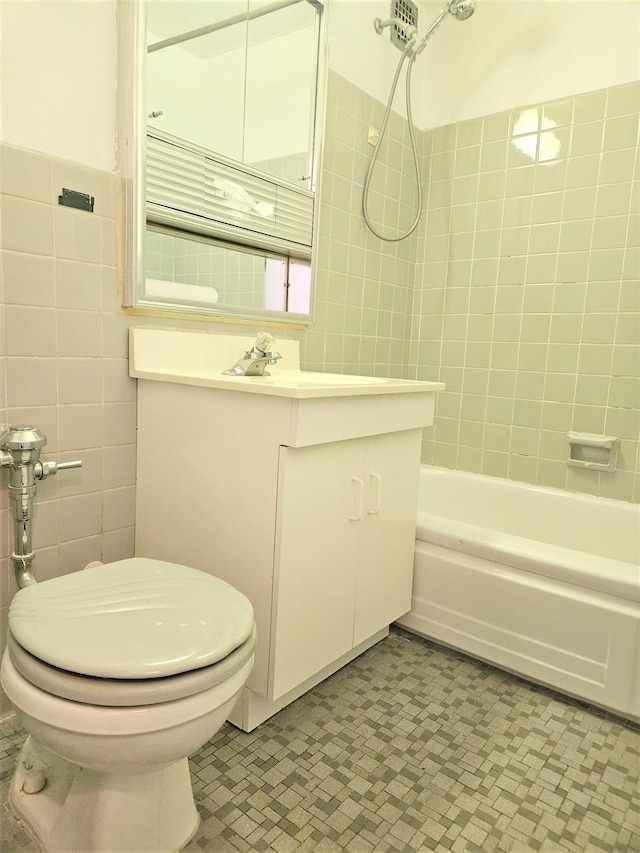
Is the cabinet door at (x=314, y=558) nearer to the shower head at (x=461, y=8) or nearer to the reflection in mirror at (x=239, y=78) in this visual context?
the reflection in mirror at (x=239, y=78)

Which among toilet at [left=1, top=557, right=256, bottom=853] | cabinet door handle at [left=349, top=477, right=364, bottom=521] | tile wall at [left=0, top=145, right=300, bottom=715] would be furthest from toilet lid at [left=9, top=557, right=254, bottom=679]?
cabinet door handle at [left=349, top=477, right=364, bottom=521]

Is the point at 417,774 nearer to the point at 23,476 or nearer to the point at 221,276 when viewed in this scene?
the point at 23,476

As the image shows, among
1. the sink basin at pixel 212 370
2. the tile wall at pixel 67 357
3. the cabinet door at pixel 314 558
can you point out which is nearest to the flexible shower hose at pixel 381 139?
the sink basin at pixel 212 370

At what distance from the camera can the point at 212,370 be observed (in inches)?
63.3

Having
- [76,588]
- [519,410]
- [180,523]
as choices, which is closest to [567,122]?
[519,410]

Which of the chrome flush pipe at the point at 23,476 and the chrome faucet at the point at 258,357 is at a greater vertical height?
the chrome faucet at the point at 258,357

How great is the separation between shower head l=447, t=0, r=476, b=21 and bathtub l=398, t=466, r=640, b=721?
1764 millimetres

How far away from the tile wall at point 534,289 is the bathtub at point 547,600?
0.74 feet

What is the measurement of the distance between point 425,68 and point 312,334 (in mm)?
1342

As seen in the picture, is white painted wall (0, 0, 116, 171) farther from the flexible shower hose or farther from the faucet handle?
the flexible shower hose

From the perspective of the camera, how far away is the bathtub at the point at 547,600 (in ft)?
4.63

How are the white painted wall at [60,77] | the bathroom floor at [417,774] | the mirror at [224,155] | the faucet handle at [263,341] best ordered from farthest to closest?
the faucet handle at [263,341] → the mirror at [224,155] → the white painted wall at [60,77] → the bathroom floor at [417,774]

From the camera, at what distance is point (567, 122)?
2043 mm

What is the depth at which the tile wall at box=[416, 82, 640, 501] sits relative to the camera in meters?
1.98
